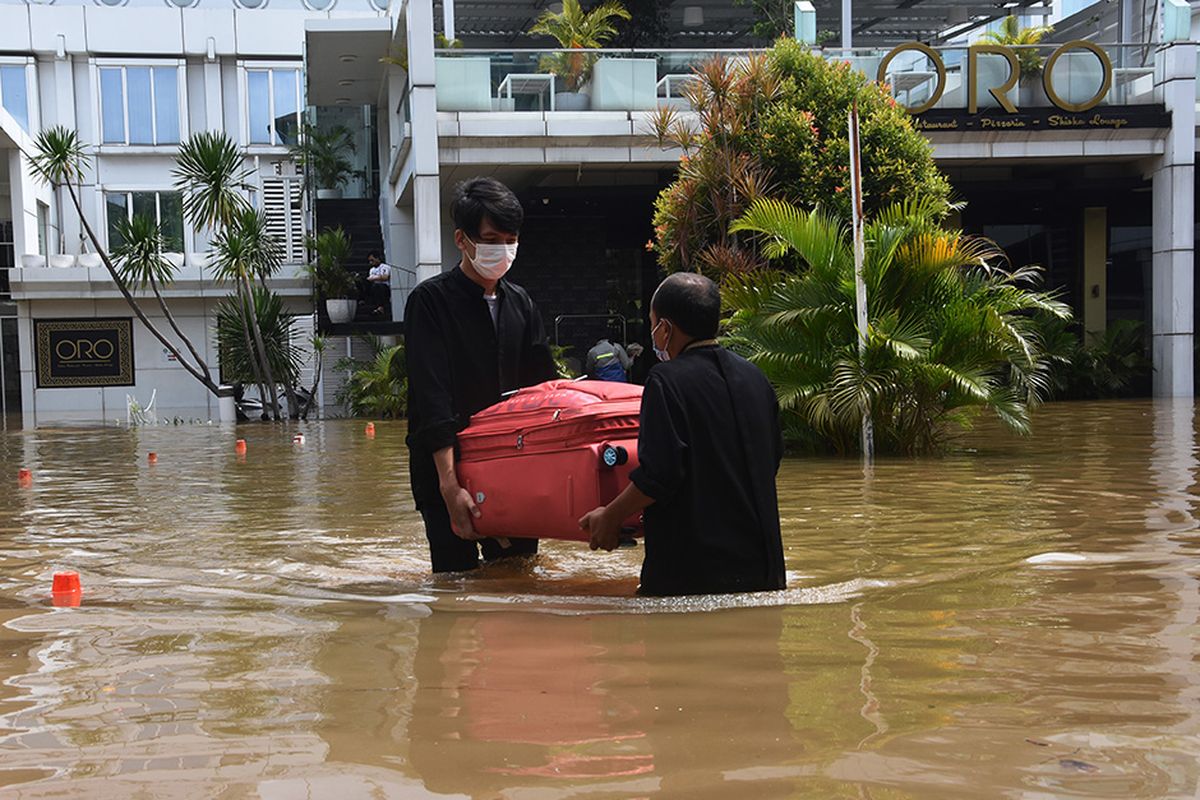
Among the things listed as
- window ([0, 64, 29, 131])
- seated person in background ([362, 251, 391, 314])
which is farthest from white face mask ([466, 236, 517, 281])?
window ([0, 64, 29, 131])

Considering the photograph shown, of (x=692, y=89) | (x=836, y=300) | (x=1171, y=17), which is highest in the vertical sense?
(x=1171, y=17)

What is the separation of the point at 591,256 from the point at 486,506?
22227 millimetres

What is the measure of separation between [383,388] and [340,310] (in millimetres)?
3451

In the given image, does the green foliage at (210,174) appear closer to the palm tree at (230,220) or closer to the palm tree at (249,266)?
the palm tree at (230,220)

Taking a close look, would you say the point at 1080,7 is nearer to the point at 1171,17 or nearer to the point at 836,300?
the point at 1171,17

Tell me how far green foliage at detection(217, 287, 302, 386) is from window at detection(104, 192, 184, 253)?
11.0 meters

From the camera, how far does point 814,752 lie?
Result: 9.55ft

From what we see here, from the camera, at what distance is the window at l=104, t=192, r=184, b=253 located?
36.2 meters

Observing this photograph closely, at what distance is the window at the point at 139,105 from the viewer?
36.0 meters

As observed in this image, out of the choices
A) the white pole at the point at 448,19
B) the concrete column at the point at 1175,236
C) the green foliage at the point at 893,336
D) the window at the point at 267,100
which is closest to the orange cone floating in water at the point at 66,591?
the green foliage at the point at 893,336

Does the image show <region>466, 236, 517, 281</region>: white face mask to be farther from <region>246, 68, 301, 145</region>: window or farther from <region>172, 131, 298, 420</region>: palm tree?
<region>246, 68, 301, 145</region>: window

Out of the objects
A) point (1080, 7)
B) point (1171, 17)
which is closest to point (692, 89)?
point (1171, 17)

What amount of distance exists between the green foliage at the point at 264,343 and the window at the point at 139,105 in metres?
12.5

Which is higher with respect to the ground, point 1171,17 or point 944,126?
point 1171,17
